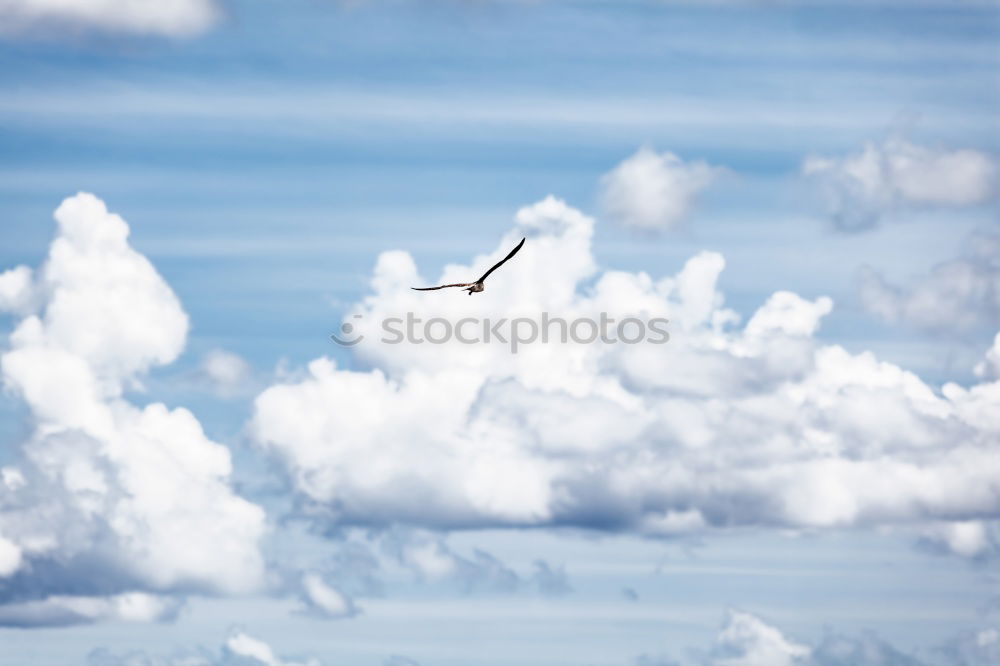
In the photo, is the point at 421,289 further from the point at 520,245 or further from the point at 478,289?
the point at 520,245

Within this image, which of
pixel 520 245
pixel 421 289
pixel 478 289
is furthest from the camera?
pixel 478 289

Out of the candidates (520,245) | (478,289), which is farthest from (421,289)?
(520,245)

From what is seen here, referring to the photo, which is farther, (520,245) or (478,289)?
(478,289)

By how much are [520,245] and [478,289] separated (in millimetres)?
10287

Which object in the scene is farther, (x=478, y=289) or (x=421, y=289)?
(x=478, y=289)

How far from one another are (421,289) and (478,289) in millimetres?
6292

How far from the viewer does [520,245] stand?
50062 mm

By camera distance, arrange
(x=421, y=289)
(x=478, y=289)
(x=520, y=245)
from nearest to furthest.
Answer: (x=520, y=245) → (x=421, y=289) → (x=478, y=289)

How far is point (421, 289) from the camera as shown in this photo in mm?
55500

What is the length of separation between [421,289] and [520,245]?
432 inches

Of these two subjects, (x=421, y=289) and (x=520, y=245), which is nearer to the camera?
(x=520, y=245)
